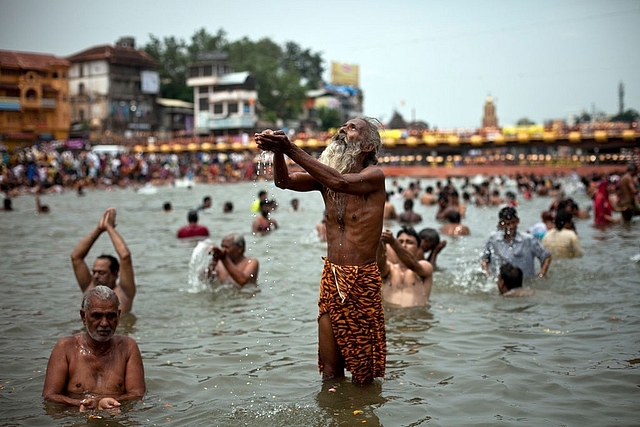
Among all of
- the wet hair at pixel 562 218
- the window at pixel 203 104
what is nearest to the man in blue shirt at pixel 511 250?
the wet hair at pixel 562 218

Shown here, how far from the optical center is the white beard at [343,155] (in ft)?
14.7

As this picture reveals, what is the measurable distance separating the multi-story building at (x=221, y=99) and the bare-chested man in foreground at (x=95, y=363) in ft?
207

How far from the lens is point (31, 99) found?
166 feet

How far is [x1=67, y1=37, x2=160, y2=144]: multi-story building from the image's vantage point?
62.1m

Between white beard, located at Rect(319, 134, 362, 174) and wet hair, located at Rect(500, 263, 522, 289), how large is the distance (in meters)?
4.20

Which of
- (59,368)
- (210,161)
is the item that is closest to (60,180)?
(210,161)

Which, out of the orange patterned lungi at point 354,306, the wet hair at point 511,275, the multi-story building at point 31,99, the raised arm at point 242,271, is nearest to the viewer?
the orange patterned lungi at point 354,306

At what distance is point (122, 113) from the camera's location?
6294 cm

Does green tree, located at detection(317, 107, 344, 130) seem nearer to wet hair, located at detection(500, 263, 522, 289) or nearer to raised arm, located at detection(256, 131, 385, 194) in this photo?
wet hair, located at detection(500, 263, 522, 289)

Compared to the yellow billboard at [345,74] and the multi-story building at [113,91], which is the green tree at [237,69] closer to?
the multi-story building at [113,91]

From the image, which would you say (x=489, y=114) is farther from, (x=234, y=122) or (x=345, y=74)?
(x=234, y=122)

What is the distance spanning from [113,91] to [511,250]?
58746 millimetres

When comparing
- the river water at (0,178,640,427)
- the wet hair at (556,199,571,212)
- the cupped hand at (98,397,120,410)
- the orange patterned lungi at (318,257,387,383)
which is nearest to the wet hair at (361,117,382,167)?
the orange patterned lungi at (318,257,387,383)

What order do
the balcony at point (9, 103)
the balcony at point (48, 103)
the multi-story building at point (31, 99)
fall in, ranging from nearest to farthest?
the balcony at point (9, 103) → the multi-story building at point (31, 99) → the balcony at point (48, 103)
